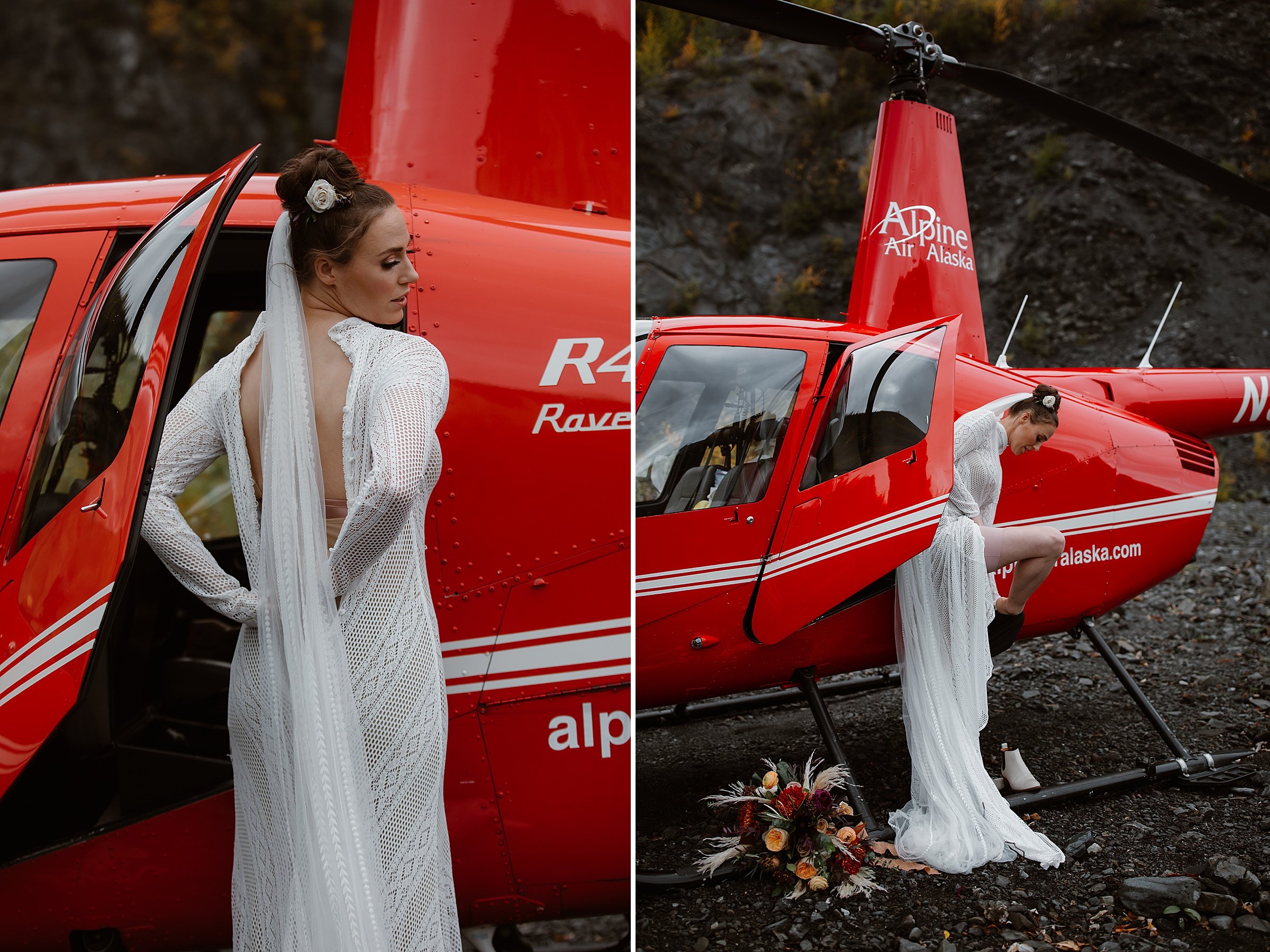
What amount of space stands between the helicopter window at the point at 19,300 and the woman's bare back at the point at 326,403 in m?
0.79

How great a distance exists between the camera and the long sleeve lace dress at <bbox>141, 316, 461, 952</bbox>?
1.70 m

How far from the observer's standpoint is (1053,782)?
149 inches

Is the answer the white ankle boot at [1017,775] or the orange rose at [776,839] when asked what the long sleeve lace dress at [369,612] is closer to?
the orange rose at [776,839]

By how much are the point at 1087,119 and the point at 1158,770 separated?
2.62 m

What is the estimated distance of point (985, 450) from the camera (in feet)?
10.6

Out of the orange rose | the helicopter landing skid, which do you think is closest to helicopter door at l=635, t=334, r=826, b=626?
the orange rose

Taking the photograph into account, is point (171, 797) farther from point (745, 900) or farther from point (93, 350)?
point (745, 900)

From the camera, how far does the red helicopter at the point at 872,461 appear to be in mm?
2922

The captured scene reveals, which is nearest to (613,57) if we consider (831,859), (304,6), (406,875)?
(304,6)

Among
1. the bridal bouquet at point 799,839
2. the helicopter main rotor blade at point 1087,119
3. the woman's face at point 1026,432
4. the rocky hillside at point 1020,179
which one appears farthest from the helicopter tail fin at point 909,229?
the rocky hillside at point 1020,179

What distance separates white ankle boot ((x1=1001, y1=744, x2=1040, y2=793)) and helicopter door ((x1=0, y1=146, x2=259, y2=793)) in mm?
3121

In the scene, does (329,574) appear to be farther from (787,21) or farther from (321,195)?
(787,21)

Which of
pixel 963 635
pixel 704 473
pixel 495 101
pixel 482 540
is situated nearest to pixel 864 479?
pixel 704 473

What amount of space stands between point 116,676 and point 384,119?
203 cm
